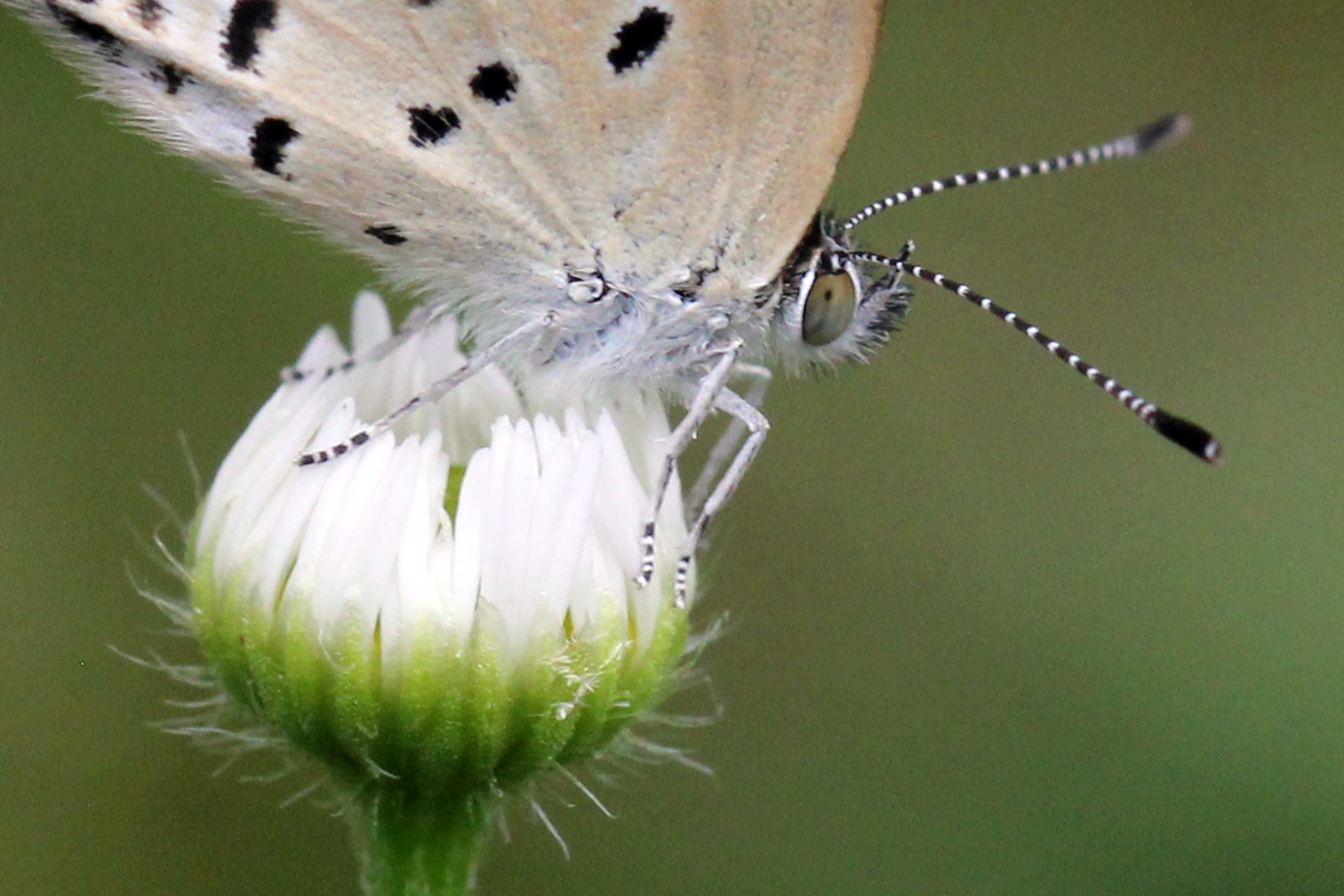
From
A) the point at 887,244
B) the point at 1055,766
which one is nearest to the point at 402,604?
the point at 1055,766

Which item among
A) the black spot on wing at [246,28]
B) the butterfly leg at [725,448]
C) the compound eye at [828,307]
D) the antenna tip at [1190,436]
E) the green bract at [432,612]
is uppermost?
the antenna tip at [1190,436]

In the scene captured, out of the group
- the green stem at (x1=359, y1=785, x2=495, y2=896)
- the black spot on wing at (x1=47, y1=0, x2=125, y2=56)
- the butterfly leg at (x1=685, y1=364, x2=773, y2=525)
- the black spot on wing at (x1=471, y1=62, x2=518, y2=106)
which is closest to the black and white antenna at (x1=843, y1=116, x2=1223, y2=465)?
the butterfly leg at (x1=685, y1=364, x2=773, y2=525)

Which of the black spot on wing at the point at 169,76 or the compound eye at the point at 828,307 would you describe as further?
the compound eye at the point at 828,307

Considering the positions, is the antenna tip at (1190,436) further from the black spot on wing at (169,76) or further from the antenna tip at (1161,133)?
the black spot on wing at (169,76)

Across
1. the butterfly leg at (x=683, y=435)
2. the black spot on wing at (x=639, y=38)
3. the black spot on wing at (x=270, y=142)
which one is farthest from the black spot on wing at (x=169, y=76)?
the butterfly leg at (x=683, y=435)

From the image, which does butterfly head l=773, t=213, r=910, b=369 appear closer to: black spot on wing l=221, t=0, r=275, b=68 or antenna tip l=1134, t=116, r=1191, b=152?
antenna tip l=1134, t=116, r=1191, b=152

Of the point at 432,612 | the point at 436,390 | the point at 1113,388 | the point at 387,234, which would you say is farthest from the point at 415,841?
the point at 1113,388

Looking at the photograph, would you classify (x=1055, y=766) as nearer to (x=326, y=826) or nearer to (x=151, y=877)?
(x=326, y=826)

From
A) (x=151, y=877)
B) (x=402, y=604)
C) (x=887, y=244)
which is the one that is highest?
(x=887, y=244)

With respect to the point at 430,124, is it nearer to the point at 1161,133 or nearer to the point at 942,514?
the point at 1161,133
